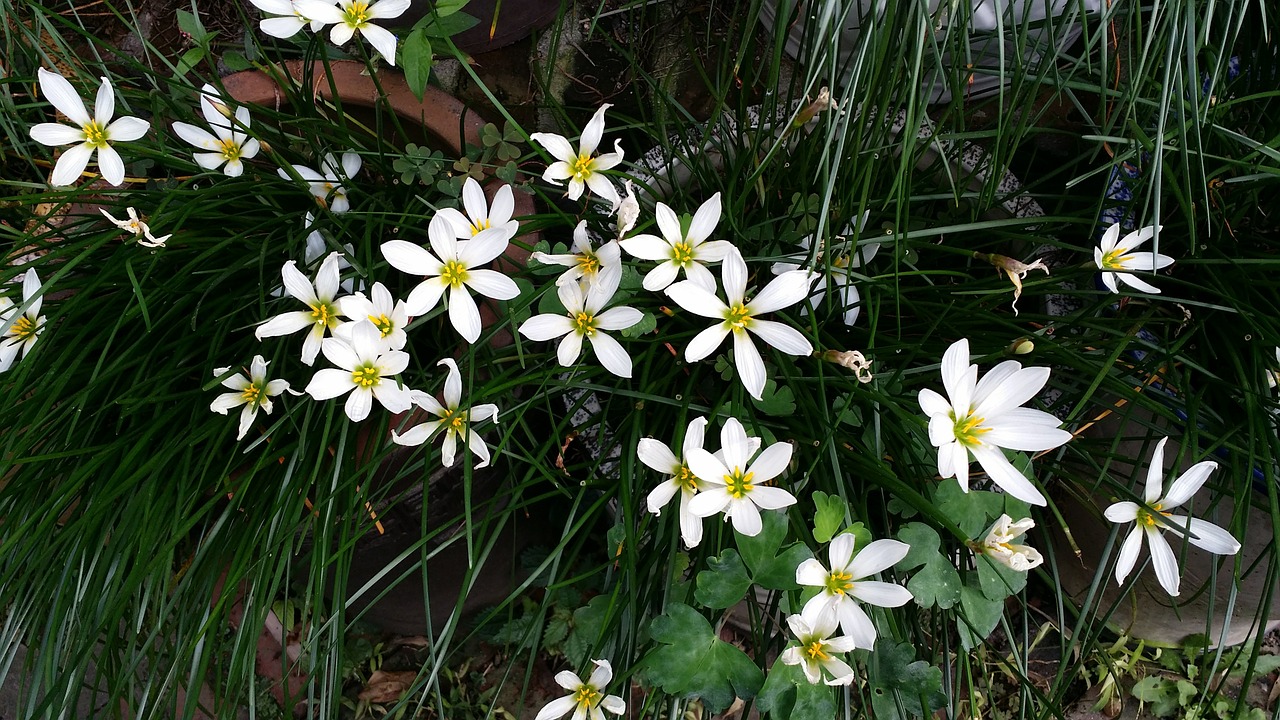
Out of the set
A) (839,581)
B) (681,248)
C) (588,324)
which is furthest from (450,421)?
(839,581)

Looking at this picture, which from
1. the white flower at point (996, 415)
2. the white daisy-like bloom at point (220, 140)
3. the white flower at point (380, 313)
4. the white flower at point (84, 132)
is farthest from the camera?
the white daisy-like bloom at point (220, 140)

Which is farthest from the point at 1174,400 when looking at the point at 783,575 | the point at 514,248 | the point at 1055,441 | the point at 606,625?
the point at 514,248

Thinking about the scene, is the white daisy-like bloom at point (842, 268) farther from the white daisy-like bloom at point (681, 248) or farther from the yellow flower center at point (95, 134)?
the yellow flower center at point (95, 134)

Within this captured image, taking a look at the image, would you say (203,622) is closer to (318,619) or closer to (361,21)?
(318,619)

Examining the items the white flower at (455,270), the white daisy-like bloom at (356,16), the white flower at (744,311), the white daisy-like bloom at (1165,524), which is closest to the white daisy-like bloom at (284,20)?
the white daisy-like bloom at (356,16)

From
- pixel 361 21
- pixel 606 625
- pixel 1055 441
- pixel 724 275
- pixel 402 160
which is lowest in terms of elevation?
pixel 606 625

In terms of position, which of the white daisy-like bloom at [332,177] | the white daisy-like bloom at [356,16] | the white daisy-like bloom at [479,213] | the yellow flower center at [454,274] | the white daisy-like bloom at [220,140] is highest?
the white daisy-like bloom at [356,16]
